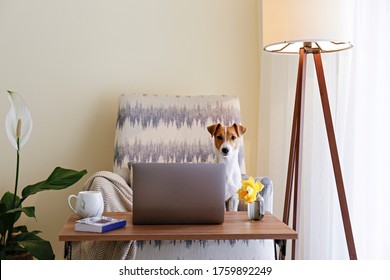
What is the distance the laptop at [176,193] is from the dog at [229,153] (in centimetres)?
46

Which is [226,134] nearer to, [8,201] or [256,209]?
[256,209]

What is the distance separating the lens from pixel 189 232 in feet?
5.35

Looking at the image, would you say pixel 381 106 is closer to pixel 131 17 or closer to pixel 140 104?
pixel 140 104

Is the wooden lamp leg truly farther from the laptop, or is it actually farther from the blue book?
the blue book

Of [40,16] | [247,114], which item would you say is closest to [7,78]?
[40,16]

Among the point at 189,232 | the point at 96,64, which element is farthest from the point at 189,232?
the point at 96,64

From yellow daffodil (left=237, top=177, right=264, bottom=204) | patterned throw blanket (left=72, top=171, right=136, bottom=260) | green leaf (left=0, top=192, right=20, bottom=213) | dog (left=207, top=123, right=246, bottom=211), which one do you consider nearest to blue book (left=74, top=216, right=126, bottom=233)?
patterned throw blanket (left=72, top=171, right=136, bottom=260)

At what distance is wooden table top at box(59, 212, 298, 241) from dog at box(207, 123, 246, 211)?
1.39 ft

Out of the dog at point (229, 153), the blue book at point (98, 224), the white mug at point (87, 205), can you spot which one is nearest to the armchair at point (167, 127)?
the dog at point (229, 153)

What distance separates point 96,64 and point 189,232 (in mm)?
1834

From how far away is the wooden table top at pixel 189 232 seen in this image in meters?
1.58

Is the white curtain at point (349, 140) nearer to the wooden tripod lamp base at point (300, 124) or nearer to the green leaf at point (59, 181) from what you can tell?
the wooden tripod lamp base at point (300, 124)

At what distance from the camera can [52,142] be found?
3182 millimetres

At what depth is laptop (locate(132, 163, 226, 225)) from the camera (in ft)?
5.61
